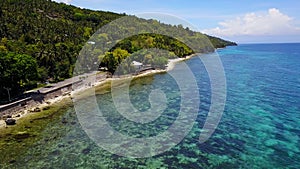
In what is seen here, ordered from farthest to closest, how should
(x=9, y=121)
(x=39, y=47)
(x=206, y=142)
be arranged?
(x=39, y=47), (x=9, y=121), (x=206, y=142)

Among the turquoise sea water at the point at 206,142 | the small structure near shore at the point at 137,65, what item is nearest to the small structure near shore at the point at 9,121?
the turquoise sea water at the point at 206,142

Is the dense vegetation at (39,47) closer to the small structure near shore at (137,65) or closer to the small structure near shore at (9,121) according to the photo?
the small structure near shore at (137,65)

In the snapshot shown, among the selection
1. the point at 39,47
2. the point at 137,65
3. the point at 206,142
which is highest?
the point at 39,47

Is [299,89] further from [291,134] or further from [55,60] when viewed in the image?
[55,60]

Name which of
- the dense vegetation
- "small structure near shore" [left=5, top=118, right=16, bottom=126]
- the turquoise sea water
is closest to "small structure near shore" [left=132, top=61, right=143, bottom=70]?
the dense vegetation

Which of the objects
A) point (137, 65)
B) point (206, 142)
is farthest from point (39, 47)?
point (206, 142)

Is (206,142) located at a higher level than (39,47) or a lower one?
lower

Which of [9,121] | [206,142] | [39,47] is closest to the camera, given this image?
[206,142]

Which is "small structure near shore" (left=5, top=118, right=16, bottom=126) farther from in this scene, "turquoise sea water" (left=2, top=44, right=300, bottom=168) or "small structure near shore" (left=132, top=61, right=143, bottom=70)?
"small structure near shore" (left=132, top=61, right=143, bottom=70)

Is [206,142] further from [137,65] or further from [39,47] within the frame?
[137,65]
